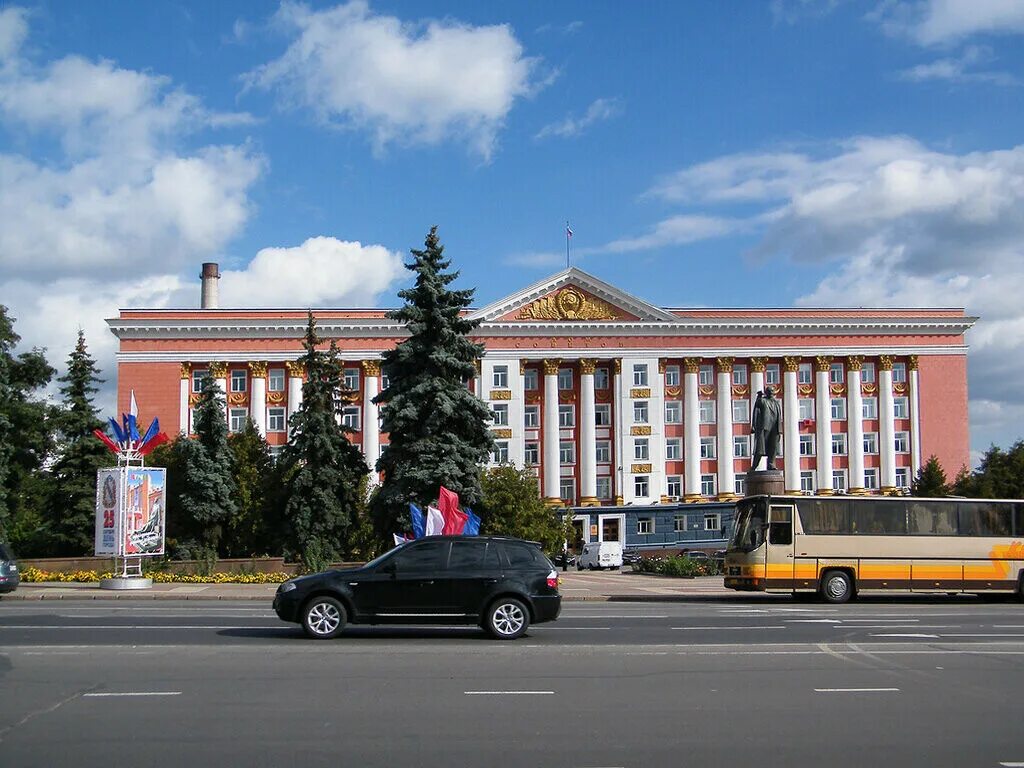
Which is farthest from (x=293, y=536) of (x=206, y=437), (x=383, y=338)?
(x=383, y=338)

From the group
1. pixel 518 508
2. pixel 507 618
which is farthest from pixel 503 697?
pixel 518 508

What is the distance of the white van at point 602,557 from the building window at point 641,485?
38.6ft

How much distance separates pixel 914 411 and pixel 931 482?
11963 mm

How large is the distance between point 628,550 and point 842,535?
1849 inches

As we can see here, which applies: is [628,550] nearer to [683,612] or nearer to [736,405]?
[736,405]

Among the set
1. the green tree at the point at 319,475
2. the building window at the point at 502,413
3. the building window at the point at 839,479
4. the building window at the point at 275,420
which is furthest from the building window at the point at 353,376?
the building window at the point at 839,479

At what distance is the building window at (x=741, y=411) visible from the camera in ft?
266

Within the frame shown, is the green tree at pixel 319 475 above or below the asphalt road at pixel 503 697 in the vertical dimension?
above

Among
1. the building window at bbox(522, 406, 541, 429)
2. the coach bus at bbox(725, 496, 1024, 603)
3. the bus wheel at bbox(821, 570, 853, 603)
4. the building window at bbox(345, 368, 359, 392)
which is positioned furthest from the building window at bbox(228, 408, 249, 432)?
the bus wheel at bbox(821, 570, 853, 603)

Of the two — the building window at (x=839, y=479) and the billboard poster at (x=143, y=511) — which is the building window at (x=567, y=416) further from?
the billboard poster at (x=143, y=511)

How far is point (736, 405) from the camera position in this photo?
81312 mm

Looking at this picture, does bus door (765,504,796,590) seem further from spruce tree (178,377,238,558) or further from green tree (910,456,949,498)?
green tree (910,456,949,498)

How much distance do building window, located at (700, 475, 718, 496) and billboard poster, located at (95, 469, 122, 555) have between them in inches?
2085

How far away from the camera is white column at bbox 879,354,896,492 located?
263 feet
